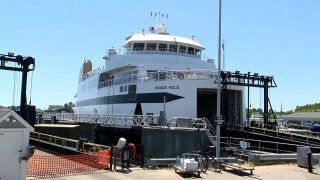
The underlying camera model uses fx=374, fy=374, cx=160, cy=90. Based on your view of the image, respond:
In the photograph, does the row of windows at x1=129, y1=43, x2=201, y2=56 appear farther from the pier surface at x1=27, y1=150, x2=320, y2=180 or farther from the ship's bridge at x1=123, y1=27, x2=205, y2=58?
the pier surface at x1=27, y1=150, x2=320, y2=180

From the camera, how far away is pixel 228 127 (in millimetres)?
29672

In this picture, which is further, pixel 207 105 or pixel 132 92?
pixel 207 105

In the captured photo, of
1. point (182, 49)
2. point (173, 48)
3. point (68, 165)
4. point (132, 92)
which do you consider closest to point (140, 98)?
point (132, 92)

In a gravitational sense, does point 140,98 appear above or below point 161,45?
below

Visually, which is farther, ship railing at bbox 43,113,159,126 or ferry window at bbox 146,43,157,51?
ferry window at bbox 146,43,157,51

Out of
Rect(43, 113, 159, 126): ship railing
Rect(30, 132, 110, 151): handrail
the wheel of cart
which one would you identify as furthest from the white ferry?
the wheel of cart

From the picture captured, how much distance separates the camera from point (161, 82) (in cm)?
2923

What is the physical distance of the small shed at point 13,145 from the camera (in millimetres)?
11836

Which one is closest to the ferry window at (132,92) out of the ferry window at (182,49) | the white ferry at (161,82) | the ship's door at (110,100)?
the white ferry at (161,82)

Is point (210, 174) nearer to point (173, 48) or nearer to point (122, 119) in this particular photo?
point (122, 119)

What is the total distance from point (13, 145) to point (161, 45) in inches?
1026

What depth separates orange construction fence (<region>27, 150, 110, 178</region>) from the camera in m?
15.4

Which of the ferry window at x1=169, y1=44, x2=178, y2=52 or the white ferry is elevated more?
the ferry window at x1=169, y1=44, x2=178, y2=52

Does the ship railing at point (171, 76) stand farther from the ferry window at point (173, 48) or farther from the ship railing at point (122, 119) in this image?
the ferry window at point (173, 48)
